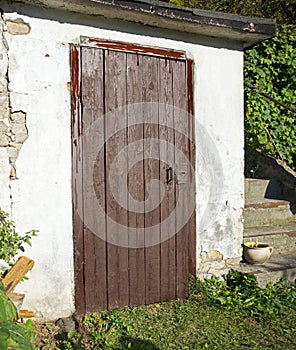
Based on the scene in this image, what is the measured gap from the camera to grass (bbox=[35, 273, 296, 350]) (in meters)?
3.60

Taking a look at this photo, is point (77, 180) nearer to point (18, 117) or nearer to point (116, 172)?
point (116, 172)

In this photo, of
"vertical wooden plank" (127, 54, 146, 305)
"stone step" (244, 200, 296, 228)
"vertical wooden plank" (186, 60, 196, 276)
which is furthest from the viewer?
"stone step" (244, 200, 296, 228)

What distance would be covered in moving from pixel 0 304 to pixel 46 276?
1.65 meters

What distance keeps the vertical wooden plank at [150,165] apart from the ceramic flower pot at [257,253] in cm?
110

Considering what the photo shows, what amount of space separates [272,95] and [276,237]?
213 cm

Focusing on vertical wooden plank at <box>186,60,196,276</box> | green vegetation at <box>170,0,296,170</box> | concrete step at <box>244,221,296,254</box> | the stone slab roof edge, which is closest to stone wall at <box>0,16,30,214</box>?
the stone slab roof edge

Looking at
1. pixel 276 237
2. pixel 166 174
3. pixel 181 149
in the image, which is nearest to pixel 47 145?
pixel 166 174

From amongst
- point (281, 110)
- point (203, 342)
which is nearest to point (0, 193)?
point (203, 342)

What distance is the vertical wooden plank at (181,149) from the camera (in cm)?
444

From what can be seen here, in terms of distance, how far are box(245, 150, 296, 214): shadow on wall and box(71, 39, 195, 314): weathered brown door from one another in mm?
2136

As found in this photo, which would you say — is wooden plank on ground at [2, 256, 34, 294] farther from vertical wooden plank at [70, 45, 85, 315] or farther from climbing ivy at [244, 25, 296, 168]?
climbing ivy at [244, 25, 296, 168]

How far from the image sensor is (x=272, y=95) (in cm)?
631

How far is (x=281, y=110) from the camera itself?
253 inches

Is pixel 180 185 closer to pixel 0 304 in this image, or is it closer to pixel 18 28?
pixel 18 28
